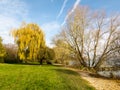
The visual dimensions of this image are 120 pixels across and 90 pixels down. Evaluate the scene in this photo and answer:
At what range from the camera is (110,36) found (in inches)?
936

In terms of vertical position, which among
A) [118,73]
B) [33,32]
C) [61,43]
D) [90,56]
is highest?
[33,32]

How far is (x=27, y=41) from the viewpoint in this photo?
103 ft

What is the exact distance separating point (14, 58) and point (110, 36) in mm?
23275

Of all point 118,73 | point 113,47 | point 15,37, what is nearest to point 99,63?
point 113,47

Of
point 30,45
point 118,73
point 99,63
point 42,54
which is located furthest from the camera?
point 42,54

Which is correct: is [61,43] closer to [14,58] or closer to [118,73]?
[118,73]

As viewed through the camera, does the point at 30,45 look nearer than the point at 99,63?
No

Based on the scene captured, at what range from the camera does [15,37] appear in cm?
3186

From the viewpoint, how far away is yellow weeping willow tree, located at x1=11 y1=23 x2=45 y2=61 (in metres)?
31.2

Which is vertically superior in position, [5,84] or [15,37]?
[15,37]

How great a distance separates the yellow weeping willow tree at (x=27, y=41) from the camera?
3117 centimetres

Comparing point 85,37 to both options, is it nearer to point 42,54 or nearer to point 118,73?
point 118,73

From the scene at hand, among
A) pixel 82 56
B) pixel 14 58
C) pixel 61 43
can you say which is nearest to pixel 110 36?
pixel 82 56

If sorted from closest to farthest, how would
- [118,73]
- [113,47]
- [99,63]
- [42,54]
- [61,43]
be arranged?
[118,73]
[113,47]
[99,63]
[61,43]
[42,54]
